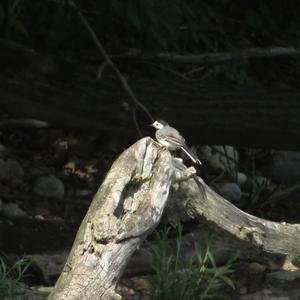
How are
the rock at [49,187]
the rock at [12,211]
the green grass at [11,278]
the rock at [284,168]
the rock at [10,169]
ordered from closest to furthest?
the green grass at [11,278] → the rock at [12,211] → the rock at [49,187] → the rock at [10,169] → the rock at [284,168]

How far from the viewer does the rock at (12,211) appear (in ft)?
21.9

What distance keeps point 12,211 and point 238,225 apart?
2.25 meters

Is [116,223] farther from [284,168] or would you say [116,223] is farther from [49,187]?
[284,168]

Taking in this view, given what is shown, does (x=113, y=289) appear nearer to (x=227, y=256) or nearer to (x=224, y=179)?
(x=227, y=256)

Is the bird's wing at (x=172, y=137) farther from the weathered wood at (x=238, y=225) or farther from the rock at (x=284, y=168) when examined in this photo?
the rock at (x=284, y=168)

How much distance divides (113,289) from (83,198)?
2962mm

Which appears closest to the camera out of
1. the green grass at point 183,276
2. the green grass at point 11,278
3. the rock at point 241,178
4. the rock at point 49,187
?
Result: the green grass at point 11,278

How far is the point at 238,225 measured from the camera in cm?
493

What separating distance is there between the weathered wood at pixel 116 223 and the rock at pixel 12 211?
239cm

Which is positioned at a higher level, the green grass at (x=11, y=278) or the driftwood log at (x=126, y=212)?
the driftwood log at (x=126, y=212)

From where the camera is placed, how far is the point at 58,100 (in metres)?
6.50

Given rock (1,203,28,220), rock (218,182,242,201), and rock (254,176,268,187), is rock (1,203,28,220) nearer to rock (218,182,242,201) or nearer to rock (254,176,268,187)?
rock (218,182,242,201)

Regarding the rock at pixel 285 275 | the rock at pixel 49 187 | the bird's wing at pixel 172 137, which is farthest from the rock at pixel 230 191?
the bird's wing at pixel 172 137

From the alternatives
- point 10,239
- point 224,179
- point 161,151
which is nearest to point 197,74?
point 224,179
